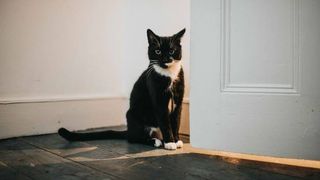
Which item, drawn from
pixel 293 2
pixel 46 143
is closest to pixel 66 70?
pixel 46 143

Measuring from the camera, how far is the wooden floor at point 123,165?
112 cm

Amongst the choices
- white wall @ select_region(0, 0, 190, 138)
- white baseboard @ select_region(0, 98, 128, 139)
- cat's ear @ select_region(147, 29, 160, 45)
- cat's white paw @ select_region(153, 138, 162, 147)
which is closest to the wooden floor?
cat's white paw @ select_region(153, 138, 162, 147)

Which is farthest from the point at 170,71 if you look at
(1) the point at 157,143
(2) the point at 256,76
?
(2) the point at 256,76

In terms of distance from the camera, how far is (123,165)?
4.16 ft

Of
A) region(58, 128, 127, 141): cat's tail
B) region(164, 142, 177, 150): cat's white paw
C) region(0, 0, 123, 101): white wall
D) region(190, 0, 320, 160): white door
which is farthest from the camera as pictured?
region(0, 0, 123, 101): white wall

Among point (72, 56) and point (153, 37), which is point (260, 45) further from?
point (72, 56)

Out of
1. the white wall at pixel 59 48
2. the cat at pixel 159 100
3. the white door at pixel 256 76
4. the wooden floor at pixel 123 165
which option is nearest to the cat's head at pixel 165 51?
the cat at pixel 159 100

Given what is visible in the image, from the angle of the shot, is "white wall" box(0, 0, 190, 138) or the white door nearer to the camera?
the white door

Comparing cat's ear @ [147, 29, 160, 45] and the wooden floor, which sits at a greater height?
cat's ear @ [147, 29, 160, 45]

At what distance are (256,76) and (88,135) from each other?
96 centimetres

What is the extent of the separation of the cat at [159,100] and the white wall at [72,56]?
0.35m

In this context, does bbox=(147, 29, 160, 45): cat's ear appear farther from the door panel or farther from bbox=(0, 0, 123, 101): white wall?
bbox=(0, 0, 123, 101): white wall

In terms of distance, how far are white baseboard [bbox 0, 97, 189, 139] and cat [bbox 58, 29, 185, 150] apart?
1.01 ft

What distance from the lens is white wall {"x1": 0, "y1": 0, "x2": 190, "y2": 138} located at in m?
1.85
